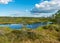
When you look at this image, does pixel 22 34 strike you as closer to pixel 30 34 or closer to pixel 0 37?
pixel 30 34

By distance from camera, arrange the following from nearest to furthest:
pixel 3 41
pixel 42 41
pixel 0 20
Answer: pixel 3 41, pixel 42 41, pixel 0 20

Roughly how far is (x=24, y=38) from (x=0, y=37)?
175 centimetres

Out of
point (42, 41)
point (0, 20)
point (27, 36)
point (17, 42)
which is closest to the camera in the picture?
point (17, 42)

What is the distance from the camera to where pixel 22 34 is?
12.6 meters

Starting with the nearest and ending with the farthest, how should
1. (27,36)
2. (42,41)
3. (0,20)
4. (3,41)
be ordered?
(3,41), (42,41), (27,36), (0,20)

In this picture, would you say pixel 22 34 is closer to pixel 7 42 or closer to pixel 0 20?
pixel 7 42

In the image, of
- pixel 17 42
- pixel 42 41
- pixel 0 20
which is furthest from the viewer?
pixel 0 20

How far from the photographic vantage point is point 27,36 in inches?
495

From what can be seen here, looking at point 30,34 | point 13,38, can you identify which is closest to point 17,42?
point 13,38

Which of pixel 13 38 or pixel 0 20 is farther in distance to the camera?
pixel 0 20

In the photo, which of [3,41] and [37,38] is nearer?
[3,41]

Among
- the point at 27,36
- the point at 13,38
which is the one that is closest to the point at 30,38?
the point at 27,36

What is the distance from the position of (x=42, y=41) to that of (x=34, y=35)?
4.42 feet

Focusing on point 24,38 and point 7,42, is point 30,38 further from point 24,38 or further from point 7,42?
point 7,42
